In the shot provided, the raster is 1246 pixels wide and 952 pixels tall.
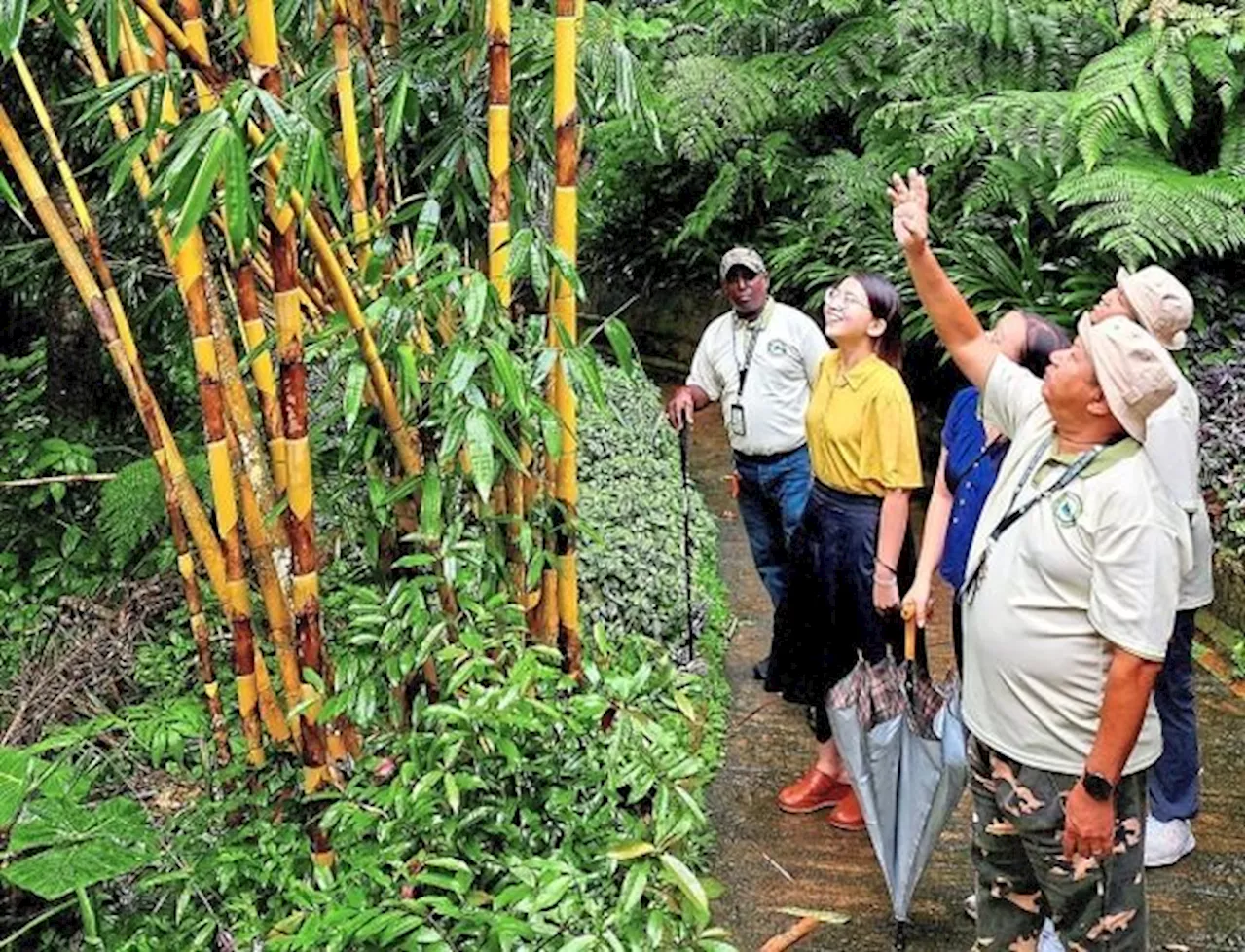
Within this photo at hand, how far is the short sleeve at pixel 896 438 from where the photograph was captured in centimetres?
308

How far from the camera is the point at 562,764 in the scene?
6.35 ft

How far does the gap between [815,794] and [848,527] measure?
76cm

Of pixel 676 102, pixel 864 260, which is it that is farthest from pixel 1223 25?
pixel 676 102

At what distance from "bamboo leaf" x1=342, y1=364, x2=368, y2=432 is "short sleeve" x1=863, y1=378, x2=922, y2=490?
5.28 ft

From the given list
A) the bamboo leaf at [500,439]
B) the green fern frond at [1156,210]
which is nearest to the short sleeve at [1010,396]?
the bamboo leaf at [500,439]

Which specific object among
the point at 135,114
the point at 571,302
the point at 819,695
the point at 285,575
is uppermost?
the point at 135,114

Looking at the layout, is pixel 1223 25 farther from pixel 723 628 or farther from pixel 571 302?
pixel 571 302

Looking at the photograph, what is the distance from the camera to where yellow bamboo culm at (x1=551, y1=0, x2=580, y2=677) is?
6.01 feet

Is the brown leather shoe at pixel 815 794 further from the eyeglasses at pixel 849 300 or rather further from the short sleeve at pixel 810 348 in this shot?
the eyeglasses at pixel 849 300

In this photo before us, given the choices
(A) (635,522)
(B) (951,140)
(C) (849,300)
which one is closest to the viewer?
(C) (849,300)

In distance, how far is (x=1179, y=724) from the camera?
123 inches

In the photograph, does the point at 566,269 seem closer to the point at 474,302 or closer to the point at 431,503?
the point at 474,302

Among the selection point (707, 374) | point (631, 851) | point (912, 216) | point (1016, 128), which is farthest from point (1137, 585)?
point (1016, 128)

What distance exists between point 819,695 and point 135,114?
2.21 metres
